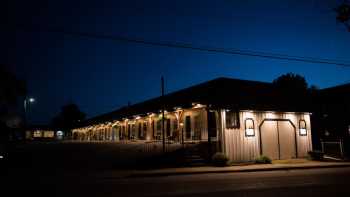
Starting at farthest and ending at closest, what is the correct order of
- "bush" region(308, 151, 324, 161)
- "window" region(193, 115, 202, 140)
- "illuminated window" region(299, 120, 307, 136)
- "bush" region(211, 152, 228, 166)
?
1. "illuminated window" region(299, 120, 307, 136)
2. "bush" region(308, 151, 324, 161)
3. "window" region(193, 115, 202, 140)
4. "bush" region(211, 152, 228, 166)

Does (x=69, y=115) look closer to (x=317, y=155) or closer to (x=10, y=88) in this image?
(x=10, y=88)

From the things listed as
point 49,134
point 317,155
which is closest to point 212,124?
point 317,155

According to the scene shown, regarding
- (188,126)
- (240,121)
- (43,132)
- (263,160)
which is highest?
(240,121)

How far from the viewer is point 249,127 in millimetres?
21875

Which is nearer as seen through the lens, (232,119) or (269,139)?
(232,119)

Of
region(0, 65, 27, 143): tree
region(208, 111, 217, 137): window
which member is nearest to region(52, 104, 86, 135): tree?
region(0, 65, 27, 143): tree

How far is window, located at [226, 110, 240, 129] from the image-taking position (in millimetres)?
21078

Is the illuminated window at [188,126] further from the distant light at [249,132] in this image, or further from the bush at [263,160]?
the bush at [263,160]

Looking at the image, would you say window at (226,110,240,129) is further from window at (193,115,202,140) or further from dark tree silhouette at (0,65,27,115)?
dark tree silhouette at (0,65,27,115)

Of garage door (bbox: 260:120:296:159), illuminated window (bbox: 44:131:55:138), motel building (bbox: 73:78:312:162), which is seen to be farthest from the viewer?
illuminated window (bbox: 44:131:55:138)

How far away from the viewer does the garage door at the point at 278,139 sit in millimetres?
22641

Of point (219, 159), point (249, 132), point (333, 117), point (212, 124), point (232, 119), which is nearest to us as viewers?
point (219, 159)

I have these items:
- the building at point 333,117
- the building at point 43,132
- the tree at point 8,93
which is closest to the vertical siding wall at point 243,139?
the building at point 333,117

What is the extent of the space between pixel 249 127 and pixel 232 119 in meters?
1.51
